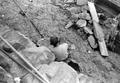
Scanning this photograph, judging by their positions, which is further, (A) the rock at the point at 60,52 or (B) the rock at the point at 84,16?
(B) the rock at the point at 84,16

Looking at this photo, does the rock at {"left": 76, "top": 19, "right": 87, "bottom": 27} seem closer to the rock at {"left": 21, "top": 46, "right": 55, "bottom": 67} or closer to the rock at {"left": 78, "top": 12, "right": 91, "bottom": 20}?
the rock at {"left": 78, "top": 12, "right": 91, "bottom": 20}

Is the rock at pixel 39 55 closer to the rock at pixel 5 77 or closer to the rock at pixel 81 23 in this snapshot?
the rock at pixel 5 77

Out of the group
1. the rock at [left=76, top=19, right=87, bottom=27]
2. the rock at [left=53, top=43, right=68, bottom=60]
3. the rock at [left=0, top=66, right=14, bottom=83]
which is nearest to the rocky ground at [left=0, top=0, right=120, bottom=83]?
the rock at [left=76, top=19, right=87, bottom=27]

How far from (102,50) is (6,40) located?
2.44 m

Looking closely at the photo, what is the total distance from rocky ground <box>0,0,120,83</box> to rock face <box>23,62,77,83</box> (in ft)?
1.88

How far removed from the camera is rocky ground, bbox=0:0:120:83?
12.7ft

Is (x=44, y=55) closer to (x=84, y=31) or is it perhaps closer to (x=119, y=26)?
(x=84, y=31)

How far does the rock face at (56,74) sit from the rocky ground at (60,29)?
0.57 m

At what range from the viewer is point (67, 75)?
3.08m

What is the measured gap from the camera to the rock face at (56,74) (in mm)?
2955

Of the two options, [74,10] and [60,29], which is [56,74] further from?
[74,10]

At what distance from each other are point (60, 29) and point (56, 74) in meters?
1.91

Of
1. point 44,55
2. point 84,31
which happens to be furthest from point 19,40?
point 84,31

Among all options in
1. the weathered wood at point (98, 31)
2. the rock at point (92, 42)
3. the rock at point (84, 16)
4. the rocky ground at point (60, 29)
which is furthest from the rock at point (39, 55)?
the rock at point (84, 16)
